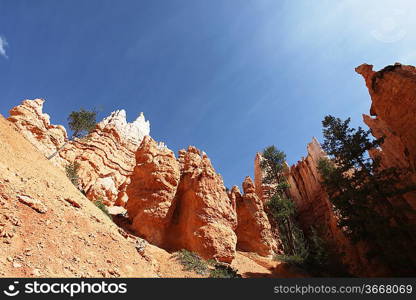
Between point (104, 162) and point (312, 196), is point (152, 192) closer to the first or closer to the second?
point (312, 196)

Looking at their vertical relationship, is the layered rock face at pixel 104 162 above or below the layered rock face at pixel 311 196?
above

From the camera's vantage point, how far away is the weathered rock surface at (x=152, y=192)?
17500 millimetres

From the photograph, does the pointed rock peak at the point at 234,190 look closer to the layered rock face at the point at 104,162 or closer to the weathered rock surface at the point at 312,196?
the weathered rock surface at the point at 312,196

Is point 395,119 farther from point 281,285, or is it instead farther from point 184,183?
point 281,285

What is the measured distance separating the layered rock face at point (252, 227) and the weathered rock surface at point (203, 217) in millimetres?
8730

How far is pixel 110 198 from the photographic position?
1705 inches

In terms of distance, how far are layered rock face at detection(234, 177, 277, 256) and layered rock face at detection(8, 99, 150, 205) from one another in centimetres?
2281

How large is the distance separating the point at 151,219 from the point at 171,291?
1185cm

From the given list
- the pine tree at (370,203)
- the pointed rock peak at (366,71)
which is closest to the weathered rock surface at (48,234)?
the pine tree at (370,203)

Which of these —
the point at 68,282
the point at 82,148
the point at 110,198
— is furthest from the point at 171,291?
the point at 82,148

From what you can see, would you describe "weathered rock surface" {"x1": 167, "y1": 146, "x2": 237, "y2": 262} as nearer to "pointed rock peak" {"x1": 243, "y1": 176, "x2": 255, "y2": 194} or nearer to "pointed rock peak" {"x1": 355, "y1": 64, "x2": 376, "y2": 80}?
"pointed rock peak" {"x1": 243, "y1": 176, "x2": 255, "y2": 194}

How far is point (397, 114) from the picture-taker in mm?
23953

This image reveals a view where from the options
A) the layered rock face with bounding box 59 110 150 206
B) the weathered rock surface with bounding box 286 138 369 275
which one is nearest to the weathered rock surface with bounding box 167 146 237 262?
the weathered rock surface with bounding box 286 138 369 275

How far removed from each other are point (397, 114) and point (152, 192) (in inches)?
1073
